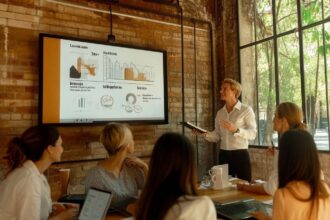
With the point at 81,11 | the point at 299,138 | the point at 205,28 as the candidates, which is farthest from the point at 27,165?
the point at 205,28

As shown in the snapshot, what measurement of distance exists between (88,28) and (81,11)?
0.21 m

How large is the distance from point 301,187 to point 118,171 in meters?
1.12

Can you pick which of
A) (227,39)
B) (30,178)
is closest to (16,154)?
(30,178)

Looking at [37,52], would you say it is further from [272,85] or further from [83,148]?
[272,85]

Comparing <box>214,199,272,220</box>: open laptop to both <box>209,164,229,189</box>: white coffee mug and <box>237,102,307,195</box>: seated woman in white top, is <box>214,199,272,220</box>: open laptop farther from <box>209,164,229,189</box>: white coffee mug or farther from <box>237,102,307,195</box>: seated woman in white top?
<box>209,164,229,189</box>: white coffee mug

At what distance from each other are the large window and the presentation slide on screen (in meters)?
1.51

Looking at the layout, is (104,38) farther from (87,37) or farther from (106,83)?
(106,83)

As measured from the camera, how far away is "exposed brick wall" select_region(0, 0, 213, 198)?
136 inches

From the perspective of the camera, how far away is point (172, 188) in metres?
1.28

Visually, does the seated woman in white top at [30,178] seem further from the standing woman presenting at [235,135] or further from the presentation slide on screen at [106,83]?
the standing woman presenting at [235,135]

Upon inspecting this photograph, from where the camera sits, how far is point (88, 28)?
13.1 feet

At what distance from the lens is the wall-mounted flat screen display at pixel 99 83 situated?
11.7ft

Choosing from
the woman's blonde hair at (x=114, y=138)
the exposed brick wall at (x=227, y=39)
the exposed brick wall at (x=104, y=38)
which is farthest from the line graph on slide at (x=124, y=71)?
the woman's blonde hair at (x=114, y=138)

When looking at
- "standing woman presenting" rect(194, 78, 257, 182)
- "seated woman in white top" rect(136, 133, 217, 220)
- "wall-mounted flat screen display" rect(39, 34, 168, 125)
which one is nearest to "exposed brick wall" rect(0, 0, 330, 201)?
"wall-mounted flat screen display" rect(39, 34, 168, 125)
